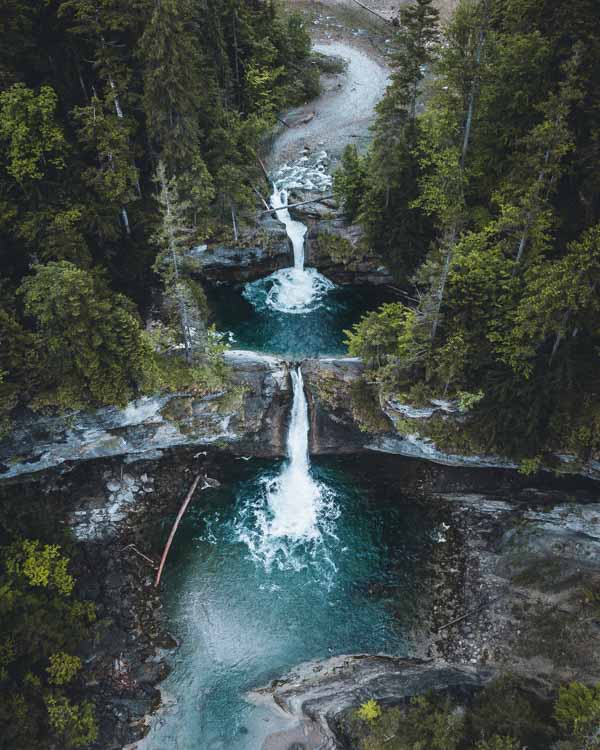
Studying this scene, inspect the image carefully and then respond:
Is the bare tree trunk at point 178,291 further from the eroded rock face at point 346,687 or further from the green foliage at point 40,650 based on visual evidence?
the eroded rock face at point 346,687

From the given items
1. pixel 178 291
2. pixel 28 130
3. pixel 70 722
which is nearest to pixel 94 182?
pixel 28 130

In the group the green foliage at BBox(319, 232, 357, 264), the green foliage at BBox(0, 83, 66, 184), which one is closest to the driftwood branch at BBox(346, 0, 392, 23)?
the green foliage at BBox(319, 232, 357, 264)

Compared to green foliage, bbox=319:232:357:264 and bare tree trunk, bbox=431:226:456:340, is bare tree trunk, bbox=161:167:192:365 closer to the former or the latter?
bare tree trunk, bbox=431:226:456:340

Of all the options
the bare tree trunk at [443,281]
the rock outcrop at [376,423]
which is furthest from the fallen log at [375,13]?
the bare tree trunk at [443,281]

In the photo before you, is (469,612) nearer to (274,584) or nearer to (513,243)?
(274,584)

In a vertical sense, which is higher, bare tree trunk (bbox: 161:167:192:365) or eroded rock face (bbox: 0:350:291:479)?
bare tree trunk (bbox: 161:167:192:365)

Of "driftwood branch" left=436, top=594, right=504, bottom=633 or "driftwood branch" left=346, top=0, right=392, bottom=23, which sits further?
"driftwood branch" left=346, top=0, right=392, bottom=23
